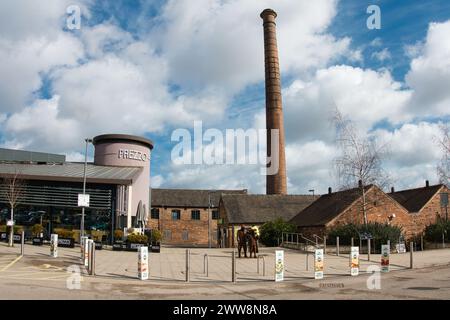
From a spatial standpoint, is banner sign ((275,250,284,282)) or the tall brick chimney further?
the tall brick chimney

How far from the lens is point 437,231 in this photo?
32469 mm

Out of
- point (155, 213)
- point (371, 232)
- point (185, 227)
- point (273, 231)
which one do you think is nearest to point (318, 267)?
point (371, 232)

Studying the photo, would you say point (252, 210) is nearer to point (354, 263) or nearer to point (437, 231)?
point (437, 231)

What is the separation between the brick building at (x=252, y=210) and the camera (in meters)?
45.6

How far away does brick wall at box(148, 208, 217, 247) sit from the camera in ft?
202

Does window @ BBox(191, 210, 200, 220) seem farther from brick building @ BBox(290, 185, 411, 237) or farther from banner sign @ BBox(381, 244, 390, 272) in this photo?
banner sign @ BBox(381, 244, 390, 272)

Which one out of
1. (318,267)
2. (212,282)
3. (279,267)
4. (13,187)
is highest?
(13,187)

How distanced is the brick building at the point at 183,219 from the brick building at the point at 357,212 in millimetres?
27301

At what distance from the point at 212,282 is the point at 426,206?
88.8ft

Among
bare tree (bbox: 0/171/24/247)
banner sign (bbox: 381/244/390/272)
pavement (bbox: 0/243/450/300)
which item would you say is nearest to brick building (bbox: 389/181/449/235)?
pavement (bbox: 0/243/450/300)

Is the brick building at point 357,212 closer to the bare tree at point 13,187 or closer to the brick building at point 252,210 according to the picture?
the brick building at point 252,210

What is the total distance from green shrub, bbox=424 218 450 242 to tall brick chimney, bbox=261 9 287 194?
18.2m
